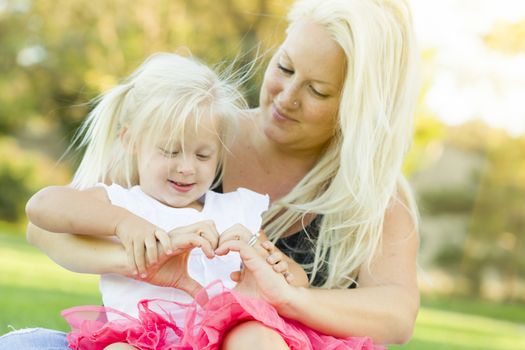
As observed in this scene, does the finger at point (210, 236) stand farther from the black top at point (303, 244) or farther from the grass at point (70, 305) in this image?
the grass at point (70, 305)

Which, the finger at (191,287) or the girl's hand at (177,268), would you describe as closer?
the girl's hand at (177,268)

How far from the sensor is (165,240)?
231cm

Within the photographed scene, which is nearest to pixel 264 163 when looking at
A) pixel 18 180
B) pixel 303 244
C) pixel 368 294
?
pixel 303 244

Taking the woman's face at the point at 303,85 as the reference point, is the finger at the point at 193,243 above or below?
below

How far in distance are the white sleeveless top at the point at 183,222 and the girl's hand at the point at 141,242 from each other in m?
0.17

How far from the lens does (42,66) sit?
2205cm

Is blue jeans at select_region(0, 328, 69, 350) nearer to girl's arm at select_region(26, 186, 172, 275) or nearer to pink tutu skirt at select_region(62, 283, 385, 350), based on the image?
pink tutu skirt at select_region(62, 283, 385, 350)

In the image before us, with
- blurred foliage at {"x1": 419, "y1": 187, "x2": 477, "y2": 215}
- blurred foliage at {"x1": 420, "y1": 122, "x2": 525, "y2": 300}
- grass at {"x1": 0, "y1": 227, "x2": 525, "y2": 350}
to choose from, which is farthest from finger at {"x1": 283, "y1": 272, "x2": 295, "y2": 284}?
blurred foliage at {"x1": 419, "y1": 187, "x2": 477, "y2": 215}

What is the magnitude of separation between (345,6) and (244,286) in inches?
41.4

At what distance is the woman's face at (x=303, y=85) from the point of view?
2953mm

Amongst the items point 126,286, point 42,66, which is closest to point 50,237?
point 126,286

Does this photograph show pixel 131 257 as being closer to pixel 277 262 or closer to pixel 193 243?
pixel 193 243

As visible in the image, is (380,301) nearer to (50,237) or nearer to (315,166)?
(315,166)

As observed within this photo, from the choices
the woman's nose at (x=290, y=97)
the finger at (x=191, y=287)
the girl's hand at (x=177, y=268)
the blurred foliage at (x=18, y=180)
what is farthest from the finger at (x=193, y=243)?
the blurred foliage at (x=18, y=180)
